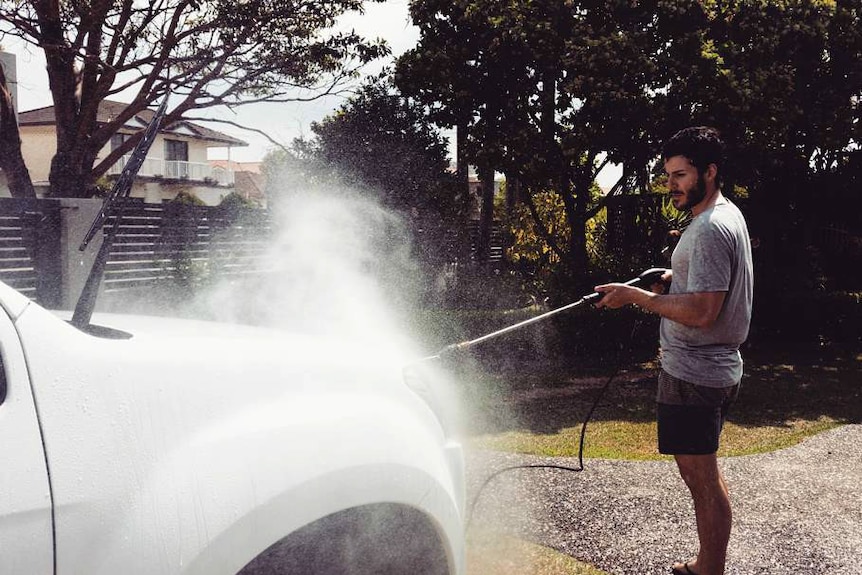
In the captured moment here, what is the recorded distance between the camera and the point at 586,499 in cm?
516

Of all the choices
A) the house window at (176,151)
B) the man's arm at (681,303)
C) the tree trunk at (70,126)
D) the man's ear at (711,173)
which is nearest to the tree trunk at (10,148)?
the tree trunk at (70,126)

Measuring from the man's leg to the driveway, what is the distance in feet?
2.25

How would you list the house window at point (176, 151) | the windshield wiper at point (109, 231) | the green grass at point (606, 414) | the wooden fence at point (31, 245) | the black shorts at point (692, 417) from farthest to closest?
1. the house window at point (176, 151)
2. the wooden fence at point (31, 245)
3. the green grass at point (606, 414)
4. the black shorts at point (692, 417)
5. the windshield wiper at point (109, 231)

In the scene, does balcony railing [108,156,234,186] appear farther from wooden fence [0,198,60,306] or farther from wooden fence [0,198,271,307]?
wooden fence [0,198,60,306]

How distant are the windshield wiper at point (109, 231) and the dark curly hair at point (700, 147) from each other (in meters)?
2.15

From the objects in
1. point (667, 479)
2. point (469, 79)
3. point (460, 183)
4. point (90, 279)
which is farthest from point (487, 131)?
point (90, 279)

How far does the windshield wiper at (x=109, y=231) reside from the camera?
→ 2055 millimetres

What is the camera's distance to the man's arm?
125 inches

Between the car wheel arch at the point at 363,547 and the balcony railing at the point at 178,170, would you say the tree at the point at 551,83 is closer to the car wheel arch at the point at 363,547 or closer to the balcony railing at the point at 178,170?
the car wheel arch at the point at 363,547

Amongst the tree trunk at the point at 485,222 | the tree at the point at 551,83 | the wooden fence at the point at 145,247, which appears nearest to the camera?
the wooden fence at the point at 145,247

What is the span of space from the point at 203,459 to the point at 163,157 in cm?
4630

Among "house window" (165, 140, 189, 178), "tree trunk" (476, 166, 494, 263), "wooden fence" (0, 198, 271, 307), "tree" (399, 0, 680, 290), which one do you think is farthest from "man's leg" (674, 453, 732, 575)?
"house window" (165, 140, 189, 178)

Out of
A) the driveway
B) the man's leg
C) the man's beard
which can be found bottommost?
the driveway

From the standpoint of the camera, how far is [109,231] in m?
2.13
